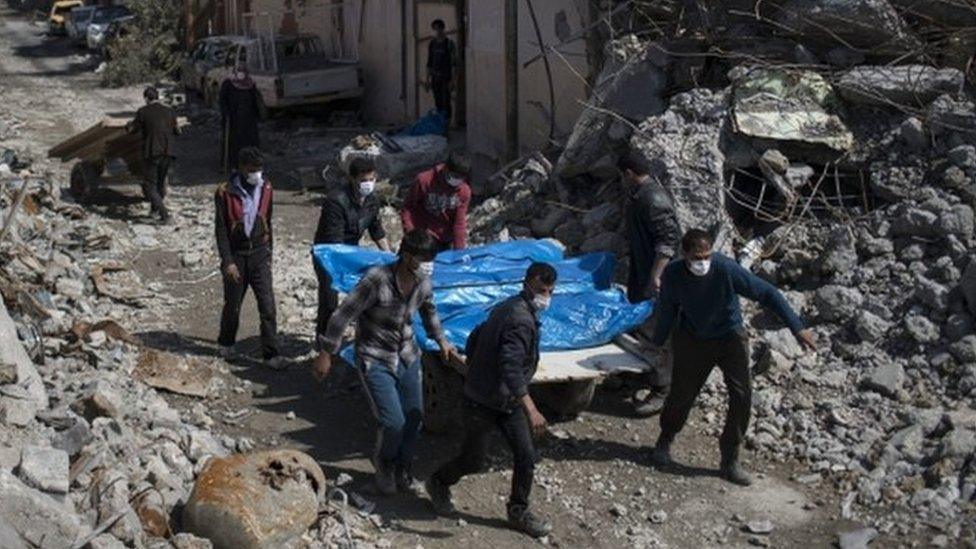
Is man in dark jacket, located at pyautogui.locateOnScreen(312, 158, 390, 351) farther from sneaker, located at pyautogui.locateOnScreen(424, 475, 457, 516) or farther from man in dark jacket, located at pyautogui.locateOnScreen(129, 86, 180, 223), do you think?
man in dark jacket, located at pyautogui.locateOnScreen(129, 86, 180, 223)

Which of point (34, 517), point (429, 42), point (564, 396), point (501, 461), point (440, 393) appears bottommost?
point (501, 461)

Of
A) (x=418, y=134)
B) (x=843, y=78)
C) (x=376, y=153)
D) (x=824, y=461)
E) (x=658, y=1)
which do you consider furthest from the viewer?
(x=418, y=134)

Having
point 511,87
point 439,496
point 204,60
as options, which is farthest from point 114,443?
point 204,60

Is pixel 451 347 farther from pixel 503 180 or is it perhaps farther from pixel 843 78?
pixel 503 180

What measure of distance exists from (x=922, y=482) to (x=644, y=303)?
83.4 inches

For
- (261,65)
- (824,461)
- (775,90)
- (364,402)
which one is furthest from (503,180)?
(261,65)

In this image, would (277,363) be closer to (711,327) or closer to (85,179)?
(711,327)

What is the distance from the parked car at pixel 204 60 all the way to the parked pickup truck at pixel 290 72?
276 millimetres

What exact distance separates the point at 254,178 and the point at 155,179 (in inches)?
221

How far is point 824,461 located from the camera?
8.26 m

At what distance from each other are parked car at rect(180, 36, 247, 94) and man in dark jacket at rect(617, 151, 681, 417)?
16.3 metres

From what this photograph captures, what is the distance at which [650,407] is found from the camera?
9102 mm

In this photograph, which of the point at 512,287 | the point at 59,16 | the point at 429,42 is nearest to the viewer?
the point at 512,287

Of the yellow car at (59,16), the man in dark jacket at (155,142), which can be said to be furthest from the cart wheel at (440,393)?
the yellow car at (59,16)
